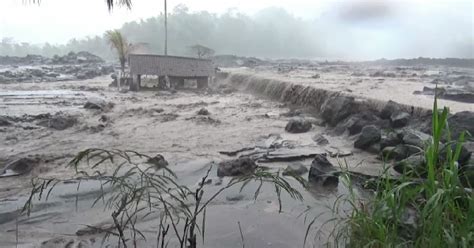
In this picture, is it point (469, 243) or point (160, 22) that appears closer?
point (469, 243)

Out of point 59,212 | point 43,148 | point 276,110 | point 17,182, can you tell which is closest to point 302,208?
point 59,212

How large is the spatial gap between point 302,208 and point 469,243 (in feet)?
7.71

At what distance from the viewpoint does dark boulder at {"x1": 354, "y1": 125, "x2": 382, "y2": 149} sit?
6.69m

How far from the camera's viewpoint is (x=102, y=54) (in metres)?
67.0

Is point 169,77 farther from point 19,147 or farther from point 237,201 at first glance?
point 237,201

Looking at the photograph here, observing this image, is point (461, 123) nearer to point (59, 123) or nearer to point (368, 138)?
point (368, 138)

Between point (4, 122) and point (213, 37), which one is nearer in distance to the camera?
point (4, 122)

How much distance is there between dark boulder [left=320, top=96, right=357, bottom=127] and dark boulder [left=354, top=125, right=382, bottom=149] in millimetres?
2095

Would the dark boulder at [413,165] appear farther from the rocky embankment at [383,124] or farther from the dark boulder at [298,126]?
the dark boulder at [298,126]

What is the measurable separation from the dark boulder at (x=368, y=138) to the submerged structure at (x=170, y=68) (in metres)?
14.2

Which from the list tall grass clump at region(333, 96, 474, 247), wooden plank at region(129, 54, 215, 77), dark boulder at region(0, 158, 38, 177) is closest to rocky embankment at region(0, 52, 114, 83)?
wooden plank at region(129, 54, 215, 77)

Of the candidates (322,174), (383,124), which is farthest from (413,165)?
(383,124)

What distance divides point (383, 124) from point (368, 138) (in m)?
1.21

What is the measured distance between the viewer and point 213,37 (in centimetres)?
7325
